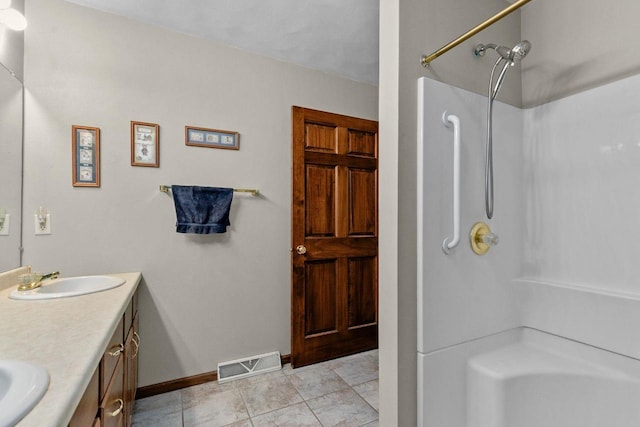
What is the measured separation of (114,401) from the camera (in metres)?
1.06

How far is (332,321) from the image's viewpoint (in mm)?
2533

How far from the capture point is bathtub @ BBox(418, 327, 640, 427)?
114 centimetres

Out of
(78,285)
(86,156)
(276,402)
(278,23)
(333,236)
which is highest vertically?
(278,23)

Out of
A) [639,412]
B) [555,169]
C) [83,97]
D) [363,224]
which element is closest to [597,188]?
[555,169]

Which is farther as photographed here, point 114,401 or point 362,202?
point 362,202

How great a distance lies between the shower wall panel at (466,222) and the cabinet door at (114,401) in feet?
3.56

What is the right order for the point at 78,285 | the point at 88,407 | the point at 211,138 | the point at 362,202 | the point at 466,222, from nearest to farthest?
the point at 88,407, the point at 466,222, the point at 78,285, the point at 211,138, the point at 362,202

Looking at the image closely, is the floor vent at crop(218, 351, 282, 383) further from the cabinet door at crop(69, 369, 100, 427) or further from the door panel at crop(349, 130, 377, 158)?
the door panel at crop(349, 130, 377, 158)

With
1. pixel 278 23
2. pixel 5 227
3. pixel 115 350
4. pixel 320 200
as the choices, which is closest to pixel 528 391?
pixel 115 350

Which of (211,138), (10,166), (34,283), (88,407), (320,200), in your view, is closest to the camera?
(88,407)

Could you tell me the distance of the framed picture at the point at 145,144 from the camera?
6.40 ft

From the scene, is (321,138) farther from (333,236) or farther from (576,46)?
(576,46)

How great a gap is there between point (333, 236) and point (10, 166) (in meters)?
2.02

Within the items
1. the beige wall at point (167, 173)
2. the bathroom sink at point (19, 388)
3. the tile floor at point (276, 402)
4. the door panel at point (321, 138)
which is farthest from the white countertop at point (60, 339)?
the door panel at point (321, 138)
